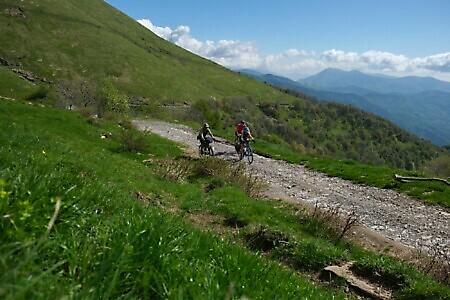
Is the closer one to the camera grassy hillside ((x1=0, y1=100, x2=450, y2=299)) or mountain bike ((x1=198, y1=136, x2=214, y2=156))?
grassy hillside ((x1=0, y1=100, x2=450, y2=299))

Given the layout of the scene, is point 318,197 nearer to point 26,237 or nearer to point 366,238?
point 366,238

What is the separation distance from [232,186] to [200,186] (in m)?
1.70

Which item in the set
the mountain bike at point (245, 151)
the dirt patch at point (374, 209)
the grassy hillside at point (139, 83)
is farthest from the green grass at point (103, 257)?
the grassy hillside at point (139, 83)

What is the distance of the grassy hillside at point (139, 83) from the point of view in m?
99.3

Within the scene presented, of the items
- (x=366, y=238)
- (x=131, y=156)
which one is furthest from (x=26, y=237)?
(x=131, y=156)

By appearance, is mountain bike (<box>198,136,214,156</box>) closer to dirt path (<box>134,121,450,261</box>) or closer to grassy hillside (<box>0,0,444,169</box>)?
dirt path (<box>134,121,450,261</box>)

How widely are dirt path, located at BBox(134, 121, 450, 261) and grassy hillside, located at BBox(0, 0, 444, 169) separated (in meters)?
45.7

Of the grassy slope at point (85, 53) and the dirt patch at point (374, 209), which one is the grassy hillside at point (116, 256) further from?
the grassy slope at point (85, 53)

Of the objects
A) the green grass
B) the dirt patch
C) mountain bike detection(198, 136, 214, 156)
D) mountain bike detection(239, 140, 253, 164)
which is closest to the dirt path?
the dirt patch

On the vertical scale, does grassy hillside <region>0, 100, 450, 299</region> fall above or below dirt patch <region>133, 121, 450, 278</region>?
above

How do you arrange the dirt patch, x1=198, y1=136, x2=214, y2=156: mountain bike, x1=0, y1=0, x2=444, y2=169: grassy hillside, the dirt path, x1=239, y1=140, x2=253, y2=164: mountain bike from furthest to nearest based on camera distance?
x1=0, y1=0, x2=444, y2=169: grassy hillside < x1=239, y1=140, x2=253, y2=164: mountain bike < x1=198, y1=136, x2=214, y2=156: mountain bike < the dirt path < the dirt patch

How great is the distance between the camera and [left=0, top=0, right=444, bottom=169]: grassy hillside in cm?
9931

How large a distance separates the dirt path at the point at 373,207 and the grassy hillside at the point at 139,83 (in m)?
45.7

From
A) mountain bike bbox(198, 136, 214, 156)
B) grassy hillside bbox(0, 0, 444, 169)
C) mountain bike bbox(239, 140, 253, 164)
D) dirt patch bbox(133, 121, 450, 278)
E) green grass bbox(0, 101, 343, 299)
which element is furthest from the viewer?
grassy hillside bbox(0, 0, 444, 169)
